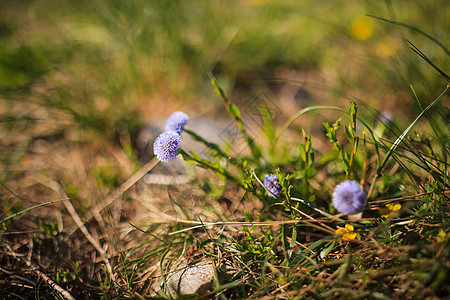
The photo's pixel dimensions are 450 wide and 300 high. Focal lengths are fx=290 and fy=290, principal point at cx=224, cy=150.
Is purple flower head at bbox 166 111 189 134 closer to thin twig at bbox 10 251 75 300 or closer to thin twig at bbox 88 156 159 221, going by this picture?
thin twig at bbox 88 156 159 221

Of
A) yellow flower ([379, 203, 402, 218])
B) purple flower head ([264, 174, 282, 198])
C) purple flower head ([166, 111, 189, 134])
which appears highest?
purple flower head ([166, 111, 189, 134])

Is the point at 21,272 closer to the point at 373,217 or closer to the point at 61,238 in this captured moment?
the point at 61,238

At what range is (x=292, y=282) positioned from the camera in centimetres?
111

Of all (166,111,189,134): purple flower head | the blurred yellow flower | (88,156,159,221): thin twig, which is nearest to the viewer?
(166,111,189,134): purple flower head

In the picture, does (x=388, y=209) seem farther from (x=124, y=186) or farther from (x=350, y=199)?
(x=124, y=186)

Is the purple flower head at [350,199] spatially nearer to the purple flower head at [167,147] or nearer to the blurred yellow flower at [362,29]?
the purple flower head at [167,147]

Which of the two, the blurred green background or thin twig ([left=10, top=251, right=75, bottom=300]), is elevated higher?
the blurred green background

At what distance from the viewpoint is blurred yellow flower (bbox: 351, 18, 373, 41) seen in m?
2.76

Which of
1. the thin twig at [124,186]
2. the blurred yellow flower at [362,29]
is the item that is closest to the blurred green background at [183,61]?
the blurred yellow flower at [362,29]

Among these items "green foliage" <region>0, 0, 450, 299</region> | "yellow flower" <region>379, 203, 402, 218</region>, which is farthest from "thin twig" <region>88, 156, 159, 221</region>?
"yellow flower" <region>379, 203, 402, 218</region>

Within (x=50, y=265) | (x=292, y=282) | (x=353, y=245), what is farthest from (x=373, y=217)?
(x=50, y=265)

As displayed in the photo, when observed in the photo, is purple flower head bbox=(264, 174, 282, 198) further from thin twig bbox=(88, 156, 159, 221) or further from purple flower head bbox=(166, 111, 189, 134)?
thin twig bbox=(88, 156, 159, 221)

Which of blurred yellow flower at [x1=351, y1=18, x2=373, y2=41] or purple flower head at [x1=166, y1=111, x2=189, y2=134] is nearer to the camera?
purple flower head at [x1=166, y1=111, x2=189, y2=134]

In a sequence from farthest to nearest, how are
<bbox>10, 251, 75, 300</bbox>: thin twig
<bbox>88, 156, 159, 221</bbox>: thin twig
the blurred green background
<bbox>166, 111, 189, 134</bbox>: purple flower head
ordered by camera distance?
the blurred green background < <bbox>88, 156, 159, 221</bbox>: thin twig < <bbox>166, 111, 189, 134</bbox>: purple flower head < <bbox>10, 251, 75, 300</bbox>: thin twig
